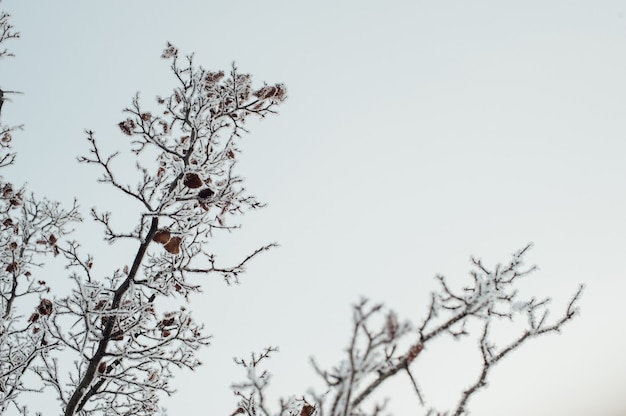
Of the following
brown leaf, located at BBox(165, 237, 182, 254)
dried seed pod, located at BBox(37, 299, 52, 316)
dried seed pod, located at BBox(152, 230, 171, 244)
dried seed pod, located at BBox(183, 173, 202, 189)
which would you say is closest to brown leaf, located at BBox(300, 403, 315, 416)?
brown leaf, located at BBox(165, 237, 182, 254)

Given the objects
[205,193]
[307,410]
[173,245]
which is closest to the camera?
[307,410]

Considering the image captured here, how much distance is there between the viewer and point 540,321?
291 cm

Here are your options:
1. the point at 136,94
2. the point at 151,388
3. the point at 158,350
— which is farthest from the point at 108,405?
the point at 136,94

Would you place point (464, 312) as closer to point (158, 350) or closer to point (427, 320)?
point (427, 320)

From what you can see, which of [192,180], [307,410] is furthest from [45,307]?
[307,410]

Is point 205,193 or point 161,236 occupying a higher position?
point 205,193

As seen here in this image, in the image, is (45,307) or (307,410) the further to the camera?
(45,307)

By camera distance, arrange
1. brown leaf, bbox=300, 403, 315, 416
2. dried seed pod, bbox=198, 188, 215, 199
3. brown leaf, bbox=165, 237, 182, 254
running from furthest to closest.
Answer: brown leaf, bbox=165, 237, 182, 254 < dried seed pod, bbox=198, 188, 215, 199 < brown leaf, bbox=300, 403, 315, 416

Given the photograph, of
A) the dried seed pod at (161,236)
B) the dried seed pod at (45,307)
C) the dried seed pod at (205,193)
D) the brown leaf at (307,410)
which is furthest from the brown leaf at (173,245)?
the brown leaf at (307,410)

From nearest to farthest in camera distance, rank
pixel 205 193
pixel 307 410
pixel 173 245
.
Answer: pixel 307 410
pixel 205 193
pixel 173 245

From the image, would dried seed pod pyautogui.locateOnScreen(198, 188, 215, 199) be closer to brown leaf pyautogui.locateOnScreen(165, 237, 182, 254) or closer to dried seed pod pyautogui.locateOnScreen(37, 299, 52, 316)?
brown leaf pyautogui.locateOnScreen(165, 237, 182, 254)

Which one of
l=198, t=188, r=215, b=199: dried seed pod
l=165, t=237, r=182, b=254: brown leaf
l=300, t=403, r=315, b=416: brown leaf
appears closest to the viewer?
l=300, t=403, r=315, b=416: brown leaf

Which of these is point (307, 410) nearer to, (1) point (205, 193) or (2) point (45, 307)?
(1) point (205, 193)

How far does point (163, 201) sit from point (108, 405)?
11.1ft
